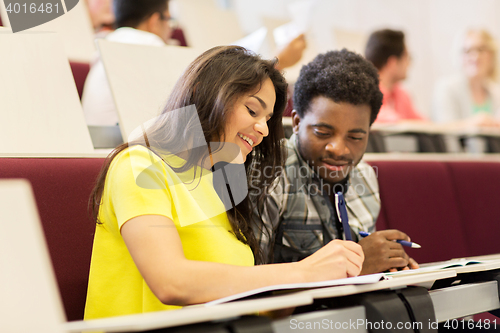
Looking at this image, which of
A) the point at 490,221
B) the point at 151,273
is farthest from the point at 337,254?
the point at 490,221

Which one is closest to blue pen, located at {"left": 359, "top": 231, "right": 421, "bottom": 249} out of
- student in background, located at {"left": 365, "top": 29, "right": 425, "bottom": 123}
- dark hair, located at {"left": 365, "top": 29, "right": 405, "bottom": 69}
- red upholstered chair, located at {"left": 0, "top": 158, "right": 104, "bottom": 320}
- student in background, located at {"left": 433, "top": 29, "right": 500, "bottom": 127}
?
red upholstered chair, located at {"left": 0, "top": 158, "right": 104, "bottom": 320}

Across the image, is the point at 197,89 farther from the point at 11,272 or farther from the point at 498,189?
the point at 498,189

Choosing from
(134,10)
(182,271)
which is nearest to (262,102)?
(182,271)

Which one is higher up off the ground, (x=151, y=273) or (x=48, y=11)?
(x=48, y=11)

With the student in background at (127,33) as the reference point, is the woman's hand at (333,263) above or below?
below

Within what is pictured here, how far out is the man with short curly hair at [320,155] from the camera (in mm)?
790

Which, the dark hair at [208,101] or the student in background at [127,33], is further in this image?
the student in background at [127,33]

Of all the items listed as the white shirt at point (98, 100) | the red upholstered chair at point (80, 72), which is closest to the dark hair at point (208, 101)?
the white shirt at point (98, 100)

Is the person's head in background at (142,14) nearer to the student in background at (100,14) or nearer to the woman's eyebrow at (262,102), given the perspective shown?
the student in background at (100,14)

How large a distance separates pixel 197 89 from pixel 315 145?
283 millimetres

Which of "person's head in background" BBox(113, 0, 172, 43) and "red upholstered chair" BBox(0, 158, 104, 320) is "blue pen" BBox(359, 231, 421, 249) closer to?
"red upholstered chair" BBox(0, 158, 104, 320)

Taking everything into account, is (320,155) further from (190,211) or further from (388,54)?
(388,54)

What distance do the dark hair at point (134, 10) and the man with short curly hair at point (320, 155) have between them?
735 mm

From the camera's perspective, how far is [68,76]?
35.1 inches
